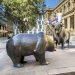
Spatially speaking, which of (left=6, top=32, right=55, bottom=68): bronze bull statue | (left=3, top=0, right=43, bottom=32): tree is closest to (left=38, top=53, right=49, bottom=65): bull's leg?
(left=6, top=32, right=55, bottom=68): bronze bull statue

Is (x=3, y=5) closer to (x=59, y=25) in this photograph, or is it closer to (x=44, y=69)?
(x=59, y=25)

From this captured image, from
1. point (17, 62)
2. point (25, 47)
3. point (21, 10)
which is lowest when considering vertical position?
point (17, 62)

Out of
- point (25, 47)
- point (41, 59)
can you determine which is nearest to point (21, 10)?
point (41, 59)

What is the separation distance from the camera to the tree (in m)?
28.2

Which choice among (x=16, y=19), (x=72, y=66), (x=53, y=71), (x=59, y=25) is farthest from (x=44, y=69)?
(x=16, y=19)

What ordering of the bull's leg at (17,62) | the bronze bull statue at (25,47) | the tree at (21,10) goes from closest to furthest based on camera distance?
the bronze bull statue at (25,47)
the bull's leg at (17,62)
the tree at (21,10)

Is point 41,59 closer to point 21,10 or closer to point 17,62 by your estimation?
point 17,62

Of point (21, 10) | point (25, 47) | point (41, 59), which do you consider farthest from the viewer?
point (21, 10)

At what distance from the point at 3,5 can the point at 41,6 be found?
5137 millimetres

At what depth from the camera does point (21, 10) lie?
2806cm

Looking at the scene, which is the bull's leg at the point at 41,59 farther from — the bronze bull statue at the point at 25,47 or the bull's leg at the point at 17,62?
the bull's leg at the point at 17,62

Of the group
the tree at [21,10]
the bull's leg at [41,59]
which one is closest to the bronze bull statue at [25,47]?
the bull's leg at [41,59]

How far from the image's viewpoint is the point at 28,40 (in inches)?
246

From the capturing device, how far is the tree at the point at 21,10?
92.7 ft
